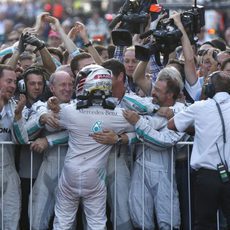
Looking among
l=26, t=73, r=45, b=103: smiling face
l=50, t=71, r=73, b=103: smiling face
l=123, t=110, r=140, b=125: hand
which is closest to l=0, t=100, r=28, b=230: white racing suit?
l=50, t=71, r=73, b=103: smiling face

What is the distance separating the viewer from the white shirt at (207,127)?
9.15 m

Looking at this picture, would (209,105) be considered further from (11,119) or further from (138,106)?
(11,119)

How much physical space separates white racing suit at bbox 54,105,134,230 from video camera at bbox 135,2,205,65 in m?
0.95

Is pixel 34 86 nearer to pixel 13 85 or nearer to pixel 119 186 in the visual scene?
pixel 13 85

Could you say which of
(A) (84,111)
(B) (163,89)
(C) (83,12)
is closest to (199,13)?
(B) (163,89)

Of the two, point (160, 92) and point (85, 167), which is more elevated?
point (160, 92)

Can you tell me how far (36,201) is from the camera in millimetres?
9852

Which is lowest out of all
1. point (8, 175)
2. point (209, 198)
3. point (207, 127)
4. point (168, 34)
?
point (209, 198)

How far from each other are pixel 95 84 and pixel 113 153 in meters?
0.88

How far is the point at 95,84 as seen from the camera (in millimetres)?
9328

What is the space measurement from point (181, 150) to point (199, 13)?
1644mm

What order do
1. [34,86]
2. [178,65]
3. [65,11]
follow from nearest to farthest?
[34,86] < [178,65] < [65,11]

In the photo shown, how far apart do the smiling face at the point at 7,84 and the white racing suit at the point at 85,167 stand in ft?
2.39

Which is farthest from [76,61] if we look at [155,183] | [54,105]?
[155,183]
